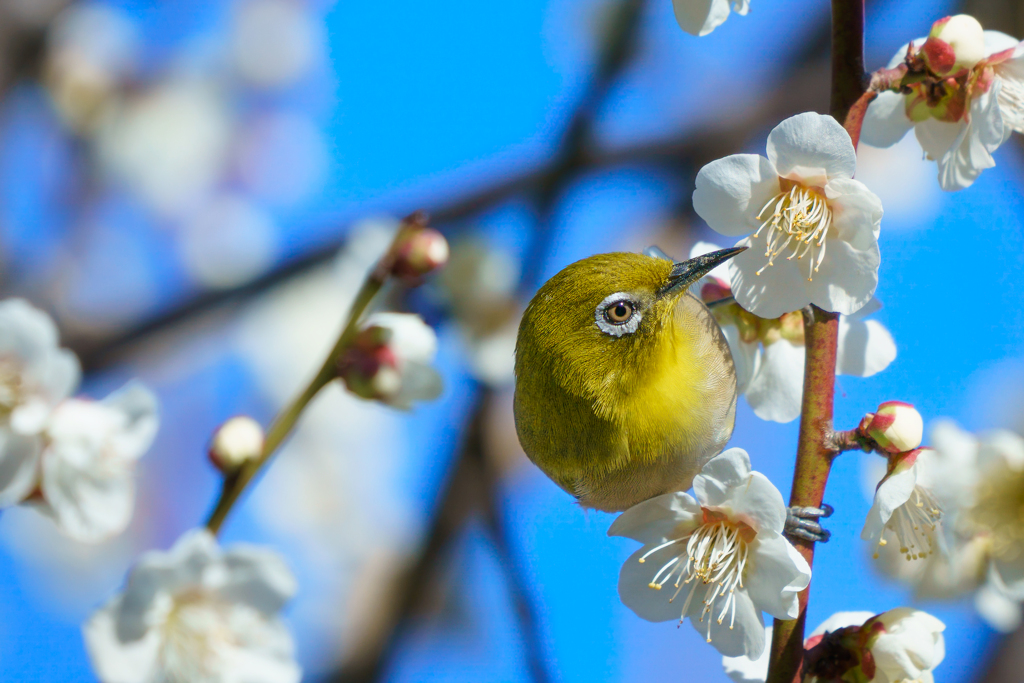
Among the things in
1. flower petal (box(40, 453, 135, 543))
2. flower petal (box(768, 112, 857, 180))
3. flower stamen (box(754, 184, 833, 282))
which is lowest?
flower petal (box(40, 453, 135, 543))

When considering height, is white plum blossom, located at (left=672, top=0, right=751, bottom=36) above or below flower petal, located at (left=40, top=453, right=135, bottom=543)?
above

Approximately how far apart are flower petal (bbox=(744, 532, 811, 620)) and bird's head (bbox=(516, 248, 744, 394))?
356mm

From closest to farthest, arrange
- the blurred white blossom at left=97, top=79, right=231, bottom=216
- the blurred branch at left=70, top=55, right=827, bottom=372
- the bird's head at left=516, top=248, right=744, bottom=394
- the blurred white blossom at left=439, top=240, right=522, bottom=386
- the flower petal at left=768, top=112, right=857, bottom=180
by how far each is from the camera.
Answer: the flower petal at left=768, top=112, right=857, bottom=180 < the bird's head at left=516, top=248, right=744, bottom=394 < the blurred branch at left=70, top=55, right=827, bottom=372 < the blurred white blossom at left=439, top=240, right=522, bottom=386 < the blurred white blossom at left=97, top=79, right=231, bottom=216

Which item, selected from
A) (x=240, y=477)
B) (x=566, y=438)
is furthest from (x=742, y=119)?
(x=240, y=477)

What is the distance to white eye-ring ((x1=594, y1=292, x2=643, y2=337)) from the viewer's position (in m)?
1.17

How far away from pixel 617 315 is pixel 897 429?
1.40 feet

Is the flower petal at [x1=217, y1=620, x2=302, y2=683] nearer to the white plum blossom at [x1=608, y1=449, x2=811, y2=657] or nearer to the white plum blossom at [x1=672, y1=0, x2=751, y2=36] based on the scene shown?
the white plum blossom at [x1=608, y1=449, x2=811, y2=657]

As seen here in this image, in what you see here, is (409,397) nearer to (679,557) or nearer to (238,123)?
(679,557)

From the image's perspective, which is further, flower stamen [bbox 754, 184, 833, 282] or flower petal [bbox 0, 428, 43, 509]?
flower petal [bbox 0, 428, 43, 509]

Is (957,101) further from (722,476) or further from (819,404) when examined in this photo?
(722,476)

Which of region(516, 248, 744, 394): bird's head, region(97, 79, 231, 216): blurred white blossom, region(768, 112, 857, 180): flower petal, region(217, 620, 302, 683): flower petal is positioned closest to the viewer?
region(768, 112, 857, 180): flower petal

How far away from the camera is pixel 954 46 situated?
0.94m

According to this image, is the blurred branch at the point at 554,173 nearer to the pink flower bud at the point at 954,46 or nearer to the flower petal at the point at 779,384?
the flower petal at the point at 779,384

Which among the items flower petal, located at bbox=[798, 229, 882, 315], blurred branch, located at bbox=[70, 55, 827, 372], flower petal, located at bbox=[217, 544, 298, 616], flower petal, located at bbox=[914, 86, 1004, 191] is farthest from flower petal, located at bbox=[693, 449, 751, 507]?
blurred branch, located at bbox=[70, 55, 827, 372]
